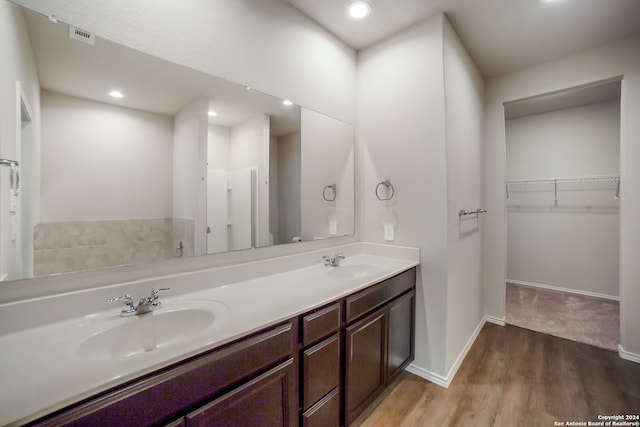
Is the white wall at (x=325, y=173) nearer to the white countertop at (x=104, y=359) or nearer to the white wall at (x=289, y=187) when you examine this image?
the white wall at (x=289, y=187)

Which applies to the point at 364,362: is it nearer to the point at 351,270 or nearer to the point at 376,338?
the point at 376,338

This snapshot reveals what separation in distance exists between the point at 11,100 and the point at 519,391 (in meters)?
3.08

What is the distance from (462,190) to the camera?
219 cm

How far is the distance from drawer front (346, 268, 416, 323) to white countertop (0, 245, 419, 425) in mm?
63

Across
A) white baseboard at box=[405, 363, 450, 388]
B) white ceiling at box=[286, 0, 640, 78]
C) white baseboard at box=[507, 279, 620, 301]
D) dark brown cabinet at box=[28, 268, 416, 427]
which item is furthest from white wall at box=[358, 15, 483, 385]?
white baseboard at box=[507, 279, 620, 301]

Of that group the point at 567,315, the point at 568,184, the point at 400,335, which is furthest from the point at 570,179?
the point at 400,335

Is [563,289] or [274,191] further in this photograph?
[563,289]

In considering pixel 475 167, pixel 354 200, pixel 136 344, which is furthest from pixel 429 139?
pixel 136 344

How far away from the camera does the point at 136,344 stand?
1.01 m

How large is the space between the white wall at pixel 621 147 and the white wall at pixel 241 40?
66.8 inches

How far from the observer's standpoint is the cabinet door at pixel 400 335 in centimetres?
173

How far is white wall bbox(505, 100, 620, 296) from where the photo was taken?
11.4 ft

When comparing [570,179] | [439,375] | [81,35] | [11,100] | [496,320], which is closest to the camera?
[11,100]

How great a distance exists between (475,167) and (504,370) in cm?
173
